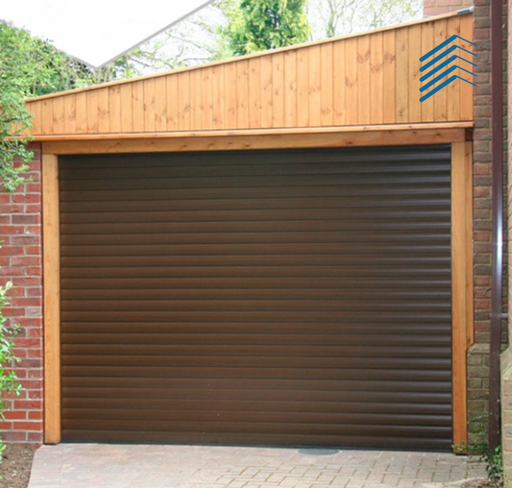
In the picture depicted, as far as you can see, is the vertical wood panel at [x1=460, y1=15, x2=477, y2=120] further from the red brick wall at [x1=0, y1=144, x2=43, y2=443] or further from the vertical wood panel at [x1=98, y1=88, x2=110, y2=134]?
the red brick wall at [x1=0, y1=144, x2=43, y2=443]

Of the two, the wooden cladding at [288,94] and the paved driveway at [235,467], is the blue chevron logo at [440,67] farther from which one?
the paved driveway at [235,467]

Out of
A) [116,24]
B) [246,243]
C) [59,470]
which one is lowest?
[59,470]

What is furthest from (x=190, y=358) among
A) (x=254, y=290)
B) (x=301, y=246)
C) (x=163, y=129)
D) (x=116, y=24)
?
(x=116, y=24)

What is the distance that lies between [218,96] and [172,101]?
0.43 m

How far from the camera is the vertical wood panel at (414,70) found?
21.9 ft

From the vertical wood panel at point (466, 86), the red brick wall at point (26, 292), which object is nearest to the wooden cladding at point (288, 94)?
the vertical wood panel at point (466, 86)

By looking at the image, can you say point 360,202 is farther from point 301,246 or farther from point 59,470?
point 59,470

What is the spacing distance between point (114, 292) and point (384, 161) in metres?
2.85

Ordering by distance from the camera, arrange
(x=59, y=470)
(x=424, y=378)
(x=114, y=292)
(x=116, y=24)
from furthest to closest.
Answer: (x=116, y=24)
(x=114, y=292)
(x=424, y=378)
(x=59, y=470)

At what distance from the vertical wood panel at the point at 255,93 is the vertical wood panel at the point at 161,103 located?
78 centimetres

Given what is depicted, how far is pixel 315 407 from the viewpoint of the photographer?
23.2 ft

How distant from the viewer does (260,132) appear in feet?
22.5

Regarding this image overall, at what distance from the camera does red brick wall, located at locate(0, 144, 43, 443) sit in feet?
23.7

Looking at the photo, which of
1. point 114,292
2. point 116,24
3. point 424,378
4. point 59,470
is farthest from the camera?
point 116,24
